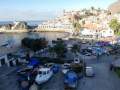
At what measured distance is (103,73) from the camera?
17.7m

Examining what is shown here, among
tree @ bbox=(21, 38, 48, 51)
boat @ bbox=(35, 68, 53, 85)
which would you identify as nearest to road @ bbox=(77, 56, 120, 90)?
boat @ bbox=(35, 68, 53, 85)

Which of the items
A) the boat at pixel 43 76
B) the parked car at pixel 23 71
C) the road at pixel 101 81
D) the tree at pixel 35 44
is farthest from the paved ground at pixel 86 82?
the tree at pixel 35 44

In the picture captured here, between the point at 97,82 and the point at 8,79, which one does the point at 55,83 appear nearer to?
the point at 97,82

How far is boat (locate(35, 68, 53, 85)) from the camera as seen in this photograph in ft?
50.4

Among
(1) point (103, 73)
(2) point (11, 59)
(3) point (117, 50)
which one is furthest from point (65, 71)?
(3) point (117, 50)

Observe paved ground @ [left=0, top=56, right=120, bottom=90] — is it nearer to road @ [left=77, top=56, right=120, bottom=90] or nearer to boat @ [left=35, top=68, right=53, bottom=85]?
road @ [left=77, top=56, right=120, bottom=90]

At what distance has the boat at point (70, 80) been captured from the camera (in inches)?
570

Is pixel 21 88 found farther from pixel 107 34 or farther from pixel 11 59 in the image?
pixel 107 34

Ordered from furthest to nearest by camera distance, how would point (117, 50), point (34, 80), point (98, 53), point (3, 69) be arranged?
1. point (117, 50)
2. point (98, 53)
3. point (3, 69)
4. point (34, 80)

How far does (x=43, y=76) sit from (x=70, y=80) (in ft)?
5.63

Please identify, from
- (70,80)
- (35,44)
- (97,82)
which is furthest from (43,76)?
(35,44)

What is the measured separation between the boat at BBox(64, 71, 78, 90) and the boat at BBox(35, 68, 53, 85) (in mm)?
1032

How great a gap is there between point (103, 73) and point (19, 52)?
25.5ft

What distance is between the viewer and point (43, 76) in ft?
52.3
